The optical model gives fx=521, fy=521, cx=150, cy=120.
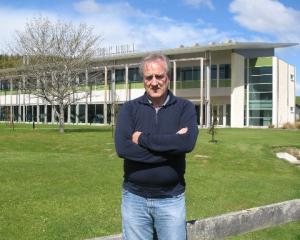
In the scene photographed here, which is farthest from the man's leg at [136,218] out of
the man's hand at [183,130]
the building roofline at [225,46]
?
the building roofline at [225,46]

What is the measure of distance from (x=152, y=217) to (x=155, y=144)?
55 centimetres

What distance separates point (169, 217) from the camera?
3.67 m

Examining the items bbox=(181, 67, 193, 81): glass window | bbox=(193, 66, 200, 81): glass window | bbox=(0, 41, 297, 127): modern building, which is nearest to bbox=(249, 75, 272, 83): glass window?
bbox=(0, 41, 297, 127): modern building

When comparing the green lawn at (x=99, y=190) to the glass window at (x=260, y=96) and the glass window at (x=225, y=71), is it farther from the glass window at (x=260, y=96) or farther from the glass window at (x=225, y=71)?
the glass window at (x=225, y=71)

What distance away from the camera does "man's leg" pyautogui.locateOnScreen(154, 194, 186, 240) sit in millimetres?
3658

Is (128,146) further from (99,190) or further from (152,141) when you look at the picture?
(99,190)

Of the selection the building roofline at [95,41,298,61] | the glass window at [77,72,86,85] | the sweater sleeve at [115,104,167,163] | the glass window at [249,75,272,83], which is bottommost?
the sweater sleeve at [115,104,167,163]

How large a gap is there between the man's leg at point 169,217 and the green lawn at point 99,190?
151 inches

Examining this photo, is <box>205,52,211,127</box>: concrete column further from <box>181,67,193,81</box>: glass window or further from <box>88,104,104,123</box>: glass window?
<box>88,104,104,123</box>: glass window

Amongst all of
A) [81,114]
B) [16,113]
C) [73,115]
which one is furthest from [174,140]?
[16,113]

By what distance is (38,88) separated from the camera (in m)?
36.1

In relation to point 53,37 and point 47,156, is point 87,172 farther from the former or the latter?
point 53,37

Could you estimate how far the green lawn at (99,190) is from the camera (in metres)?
7.87

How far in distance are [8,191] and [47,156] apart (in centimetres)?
772
